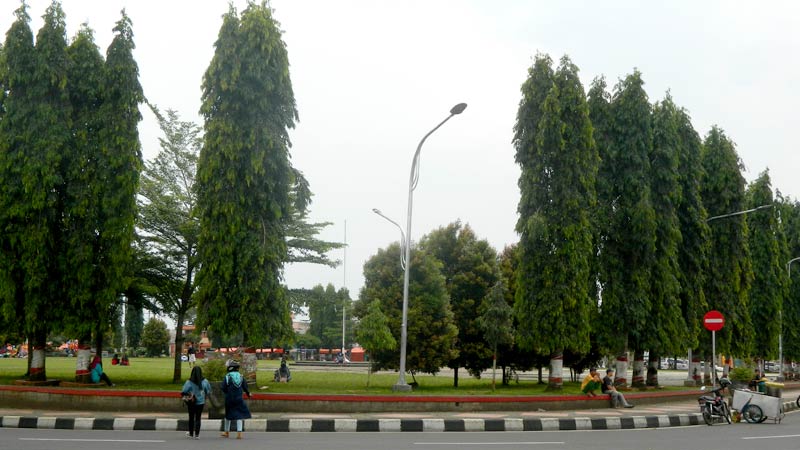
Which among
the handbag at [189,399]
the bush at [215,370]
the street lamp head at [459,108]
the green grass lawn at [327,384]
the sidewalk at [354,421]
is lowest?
the green grass lawn at [327,384]

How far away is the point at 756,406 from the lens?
20266mm

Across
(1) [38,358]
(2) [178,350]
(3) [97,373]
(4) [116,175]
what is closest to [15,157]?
(4) [116,175]

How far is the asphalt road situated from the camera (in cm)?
1284

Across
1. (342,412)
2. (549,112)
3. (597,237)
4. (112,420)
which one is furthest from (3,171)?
(597,237)

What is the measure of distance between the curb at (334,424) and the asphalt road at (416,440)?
0.83 meters

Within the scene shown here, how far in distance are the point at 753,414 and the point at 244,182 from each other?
17.5 metres

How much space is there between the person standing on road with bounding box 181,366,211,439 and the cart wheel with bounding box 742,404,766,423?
602 inches

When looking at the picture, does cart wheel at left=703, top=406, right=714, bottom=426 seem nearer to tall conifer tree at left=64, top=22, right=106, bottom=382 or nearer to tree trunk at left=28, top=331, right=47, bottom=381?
tall conifer tree at left=64, top=22, right=106, bottom=382

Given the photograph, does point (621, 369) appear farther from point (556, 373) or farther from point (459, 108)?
point (459, 108)

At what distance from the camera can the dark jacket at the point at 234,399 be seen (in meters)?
14.6

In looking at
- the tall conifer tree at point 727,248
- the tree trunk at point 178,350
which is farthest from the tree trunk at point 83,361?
the tall conifer tree at point 727,248

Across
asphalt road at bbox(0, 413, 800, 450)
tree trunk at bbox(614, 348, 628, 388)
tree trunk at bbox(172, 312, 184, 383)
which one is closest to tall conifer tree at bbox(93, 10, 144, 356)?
tree trunk at bbox(172, 312, 184, 383)

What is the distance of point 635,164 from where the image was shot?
100 feet

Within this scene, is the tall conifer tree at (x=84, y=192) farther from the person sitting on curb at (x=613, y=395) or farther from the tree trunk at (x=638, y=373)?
the tree trunk at (x=638, y=373)
